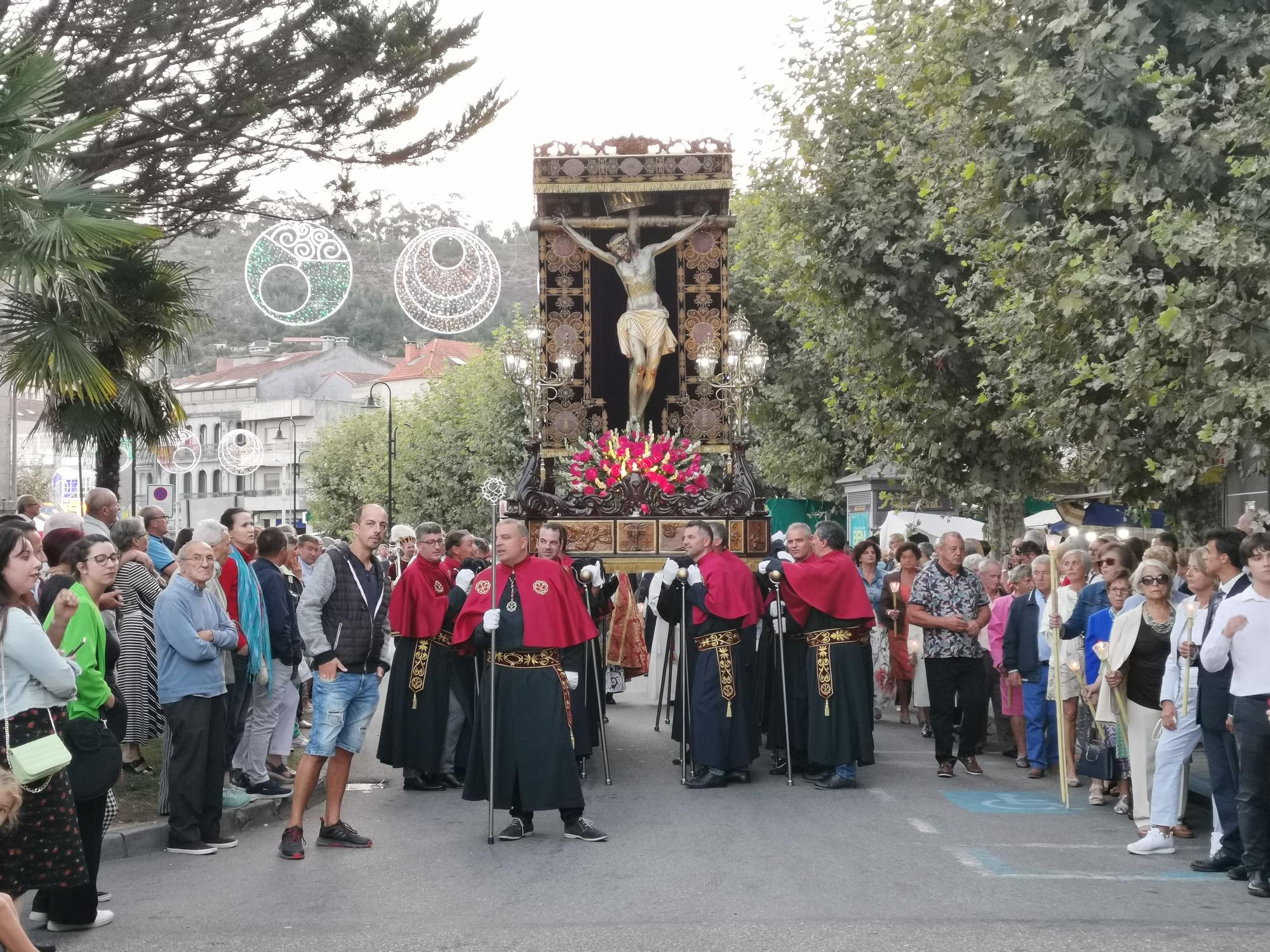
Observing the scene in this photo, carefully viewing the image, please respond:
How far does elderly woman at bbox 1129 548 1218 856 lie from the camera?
8539 mm

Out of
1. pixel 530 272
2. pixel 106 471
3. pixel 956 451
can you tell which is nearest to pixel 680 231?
pixel 956 451

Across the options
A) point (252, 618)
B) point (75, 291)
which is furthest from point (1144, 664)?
point (75, 291)

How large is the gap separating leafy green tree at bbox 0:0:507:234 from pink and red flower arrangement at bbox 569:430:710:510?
4.57 metres

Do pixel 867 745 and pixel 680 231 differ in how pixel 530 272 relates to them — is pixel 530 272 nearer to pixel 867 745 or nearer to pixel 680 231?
pixel 680 231

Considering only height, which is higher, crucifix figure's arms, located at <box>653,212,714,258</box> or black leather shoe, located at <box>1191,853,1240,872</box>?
crucifix figure's arms, located at <box>653,212,714,258</box>

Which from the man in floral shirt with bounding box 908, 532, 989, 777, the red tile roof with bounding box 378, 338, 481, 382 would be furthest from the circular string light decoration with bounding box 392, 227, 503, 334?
the red tile roof with bounding box 378, 338, 481, 382

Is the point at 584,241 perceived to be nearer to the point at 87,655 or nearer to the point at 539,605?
the point at 539,605

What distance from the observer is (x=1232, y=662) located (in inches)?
312

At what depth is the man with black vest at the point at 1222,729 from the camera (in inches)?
320

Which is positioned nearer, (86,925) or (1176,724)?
(86,925)

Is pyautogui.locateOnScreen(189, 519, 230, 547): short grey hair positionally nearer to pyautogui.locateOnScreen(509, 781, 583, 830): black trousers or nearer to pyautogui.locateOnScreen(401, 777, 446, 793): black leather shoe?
pyautogui.locateOnScreen(509, 781, 583, 830): black trousers

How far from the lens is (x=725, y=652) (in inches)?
458

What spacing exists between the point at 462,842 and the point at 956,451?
1309 cm

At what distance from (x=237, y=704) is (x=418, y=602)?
149cm
